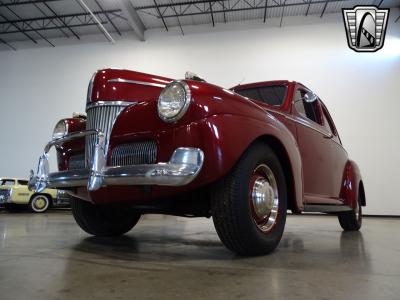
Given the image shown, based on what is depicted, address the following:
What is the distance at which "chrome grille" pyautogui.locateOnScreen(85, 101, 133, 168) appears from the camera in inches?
98.9

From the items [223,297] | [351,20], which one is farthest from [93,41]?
[223,297]

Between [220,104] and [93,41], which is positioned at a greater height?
[93,41]

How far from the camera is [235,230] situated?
2.08m

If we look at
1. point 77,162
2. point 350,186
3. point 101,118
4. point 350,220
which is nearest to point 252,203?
point 101,118

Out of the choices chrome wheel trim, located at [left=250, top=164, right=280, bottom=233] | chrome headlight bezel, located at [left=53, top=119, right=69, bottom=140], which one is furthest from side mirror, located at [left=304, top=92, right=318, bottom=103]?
chrome headlight bezel, located at [left=53, top=119, right=69, bottom=140]

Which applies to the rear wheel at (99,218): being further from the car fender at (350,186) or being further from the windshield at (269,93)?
the car fender at (350,186)

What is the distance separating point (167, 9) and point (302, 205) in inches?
431

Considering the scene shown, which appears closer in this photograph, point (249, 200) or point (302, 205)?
point (249, 200)

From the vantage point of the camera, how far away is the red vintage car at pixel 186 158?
205 cm

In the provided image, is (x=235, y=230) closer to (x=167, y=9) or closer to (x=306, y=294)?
(x=306, y=294)

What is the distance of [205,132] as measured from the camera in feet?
6.72

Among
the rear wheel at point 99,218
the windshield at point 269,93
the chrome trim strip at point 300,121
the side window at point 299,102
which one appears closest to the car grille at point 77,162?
the rear wheel at point 99,218

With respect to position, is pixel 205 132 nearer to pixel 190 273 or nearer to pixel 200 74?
pixel 190 273

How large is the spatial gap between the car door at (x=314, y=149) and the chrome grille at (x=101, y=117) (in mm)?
1596
